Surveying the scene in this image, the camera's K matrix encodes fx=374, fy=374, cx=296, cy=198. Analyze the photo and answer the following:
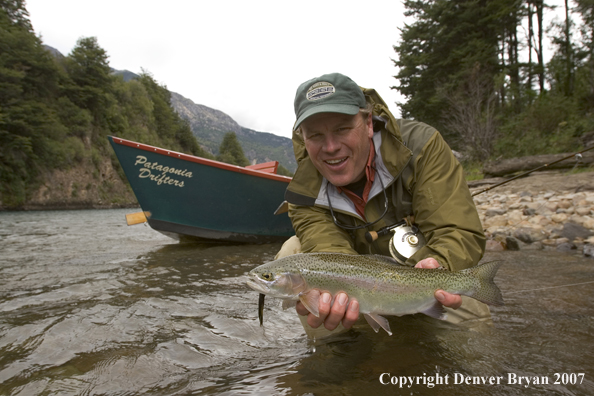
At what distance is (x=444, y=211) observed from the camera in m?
2.60

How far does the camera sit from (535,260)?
548cm

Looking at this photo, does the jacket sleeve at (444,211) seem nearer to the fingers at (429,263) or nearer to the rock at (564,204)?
the fingers at (429,263)

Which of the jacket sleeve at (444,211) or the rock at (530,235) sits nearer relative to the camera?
the jacket sleeve at (444,211)

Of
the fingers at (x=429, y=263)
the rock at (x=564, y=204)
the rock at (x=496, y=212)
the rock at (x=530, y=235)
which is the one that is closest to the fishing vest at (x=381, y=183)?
the fingers at (x=429, y=263)

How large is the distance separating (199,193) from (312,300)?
21.9ft

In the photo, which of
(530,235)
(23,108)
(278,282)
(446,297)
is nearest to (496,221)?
(530,235)

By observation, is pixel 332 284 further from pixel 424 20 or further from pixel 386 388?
pixel 424 20

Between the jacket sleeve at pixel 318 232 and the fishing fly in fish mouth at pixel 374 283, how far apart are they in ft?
1.60

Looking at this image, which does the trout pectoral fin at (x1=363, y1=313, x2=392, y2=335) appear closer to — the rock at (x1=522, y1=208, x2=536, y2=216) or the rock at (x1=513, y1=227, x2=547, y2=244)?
the rock at (x1=513, y1=227, x2=547, y2=244)

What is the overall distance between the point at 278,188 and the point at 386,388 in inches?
275

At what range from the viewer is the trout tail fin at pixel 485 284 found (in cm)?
225

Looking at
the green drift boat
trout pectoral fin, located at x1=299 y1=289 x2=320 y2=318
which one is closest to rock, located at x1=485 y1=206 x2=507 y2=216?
the green drift boat

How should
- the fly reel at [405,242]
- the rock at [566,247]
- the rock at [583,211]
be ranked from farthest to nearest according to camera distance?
the rock at [583,211]
the rock at [566,247]
the fly reel at [405,242]

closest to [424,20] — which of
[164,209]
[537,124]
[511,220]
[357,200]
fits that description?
[537,124]
